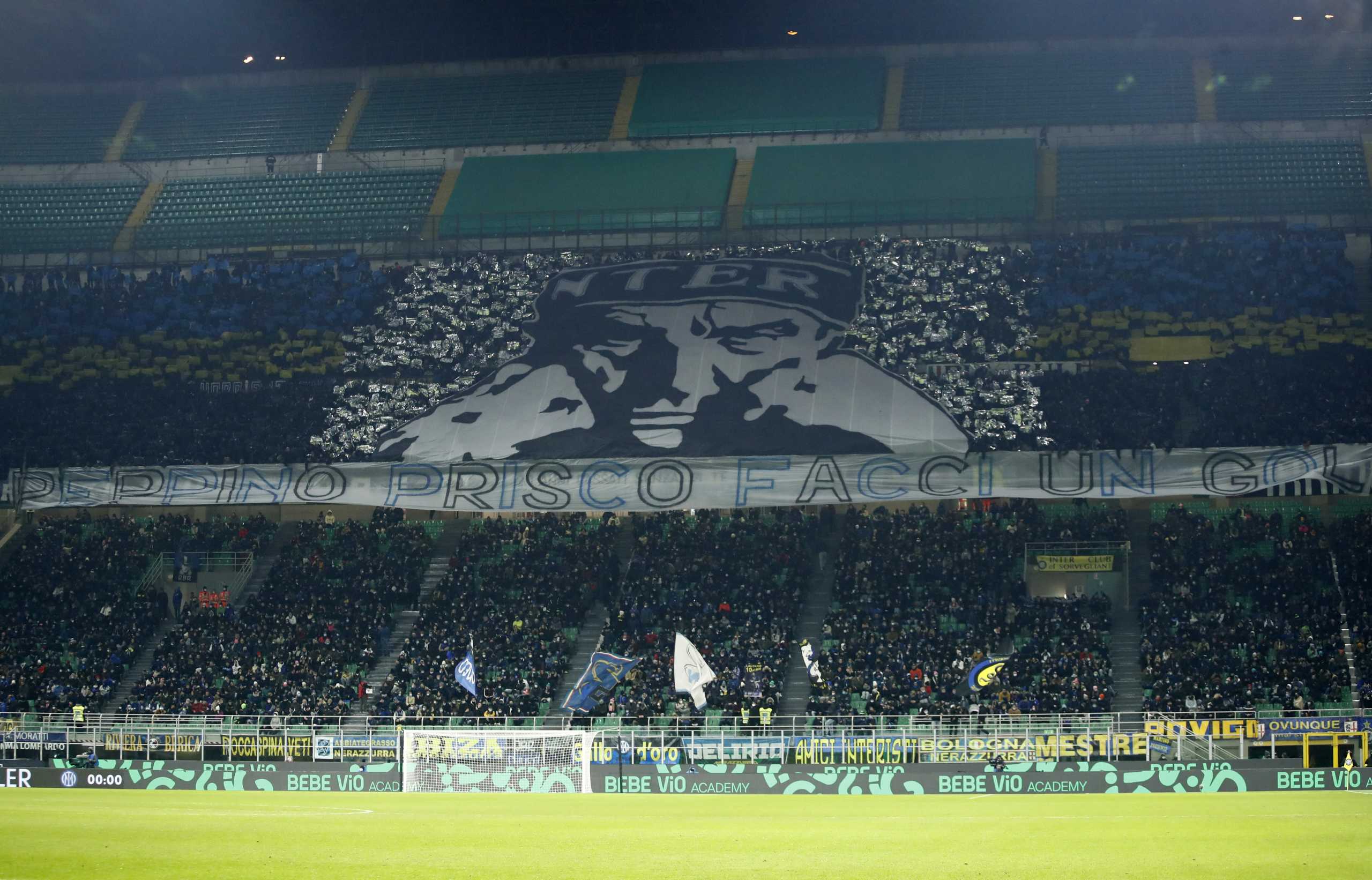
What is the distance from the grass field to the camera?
14.3 meters

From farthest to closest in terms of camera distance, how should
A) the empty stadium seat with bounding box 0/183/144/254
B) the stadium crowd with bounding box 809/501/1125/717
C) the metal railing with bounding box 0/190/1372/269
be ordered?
1. the empty stadium seat with bounding box 0/183/144/254
2. the metal railing with bounding box 0/190/1372/269
3. the stadium crowd with bounding box 809/501/1125/717

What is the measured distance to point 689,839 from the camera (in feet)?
58.9

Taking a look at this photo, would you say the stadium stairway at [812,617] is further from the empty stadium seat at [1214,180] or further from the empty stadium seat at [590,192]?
the empty stadium seat at [1214,180]

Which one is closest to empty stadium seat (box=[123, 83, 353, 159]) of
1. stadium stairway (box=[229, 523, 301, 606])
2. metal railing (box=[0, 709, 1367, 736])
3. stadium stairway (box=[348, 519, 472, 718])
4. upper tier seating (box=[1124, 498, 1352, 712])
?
stadium stairway (box=[229, 523, 301, 606])

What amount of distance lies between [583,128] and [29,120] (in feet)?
70.6

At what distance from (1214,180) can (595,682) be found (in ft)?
84.8

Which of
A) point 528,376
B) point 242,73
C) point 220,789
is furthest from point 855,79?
point 220,789

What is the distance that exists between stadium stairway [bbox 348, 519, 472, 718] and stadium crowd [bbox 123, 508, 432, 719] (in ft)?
0.90

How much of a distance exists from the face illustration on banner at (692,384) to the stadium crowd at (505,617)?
10.3 feet

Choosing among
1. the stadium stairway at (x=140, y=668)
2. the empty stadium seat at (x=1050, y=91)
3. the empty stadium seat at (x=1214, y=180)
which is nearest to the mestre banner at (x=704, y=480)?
the stadium stairway at (x=140, y=668)

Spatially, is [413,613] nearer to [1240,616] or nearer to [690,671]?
[690,671]

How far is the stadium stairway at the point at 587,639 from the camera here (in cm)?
3694

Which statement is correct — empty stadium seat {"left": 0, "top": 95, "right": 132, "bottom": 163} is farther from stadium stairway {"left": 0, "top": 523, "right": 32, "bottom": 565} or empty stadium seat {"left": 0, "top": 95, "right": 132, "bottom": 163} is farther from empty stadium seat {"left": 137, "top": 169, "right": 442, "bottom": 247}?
stadium stairway {"left": 0, "top": 523, "right": 32, "bottom": 565}

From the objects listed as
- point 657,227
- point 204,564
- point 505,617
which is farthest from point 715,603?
point 657,227
